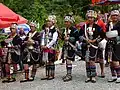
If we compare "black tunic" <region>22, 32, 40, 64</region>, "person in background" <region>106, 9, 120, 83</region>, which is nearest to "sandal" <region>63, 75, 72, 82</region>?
"black tunic" <region>22, 32, 40, 64</region>

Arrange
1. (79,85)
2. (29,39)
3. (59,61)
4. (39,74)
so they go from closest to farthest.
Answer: (79,85) < (29,39) < (39,74) < (59,61)

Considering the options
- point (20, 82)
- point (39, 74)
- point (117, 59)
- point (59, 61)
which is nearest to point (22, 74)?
point (39, 74)

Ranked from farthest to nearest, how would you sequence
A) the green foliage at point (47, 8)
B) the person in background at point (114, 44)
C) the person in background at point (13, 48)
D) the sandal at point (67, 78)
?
1. the green foliage at point (47, 8)
2. the person in background at point (13, 48)
3. the sandal at point (67, 78)
4. the person in background at point (114, 44)

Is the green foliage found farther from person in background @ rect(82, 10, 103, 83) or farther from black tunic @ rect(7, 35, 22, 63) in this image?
person in background @ rect(82, 10, 103, 83)

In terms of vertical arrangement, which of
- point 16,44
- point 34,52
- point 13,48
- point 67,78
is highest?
point 16,44

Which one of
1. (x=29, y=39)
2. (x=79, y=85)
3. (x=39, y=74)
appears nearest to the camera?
(x=79, y=85)

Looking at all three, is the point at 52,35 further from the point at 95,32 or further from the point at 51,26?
the point at 95,32

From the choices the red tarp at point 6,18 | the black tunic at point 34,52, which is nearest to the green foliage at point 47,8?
the red tarp at point 6,18

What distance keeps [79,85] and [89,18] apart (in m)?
1.81

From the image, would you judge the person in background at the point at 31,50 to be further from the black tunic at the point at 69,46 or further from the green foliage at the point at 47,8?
the green foliage at the point at 47,8

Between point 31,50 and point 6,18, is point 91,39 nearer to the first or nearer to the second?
point 31,50

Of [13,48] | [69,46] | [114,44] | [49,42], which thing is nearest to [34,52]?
[49,42]

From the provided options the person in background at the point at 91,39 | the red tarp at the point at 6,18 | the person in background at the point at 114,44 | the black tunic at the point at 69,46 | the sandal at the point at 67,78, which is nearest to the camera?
the person in background at the point at 114,44

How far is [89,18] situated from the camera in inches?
428
